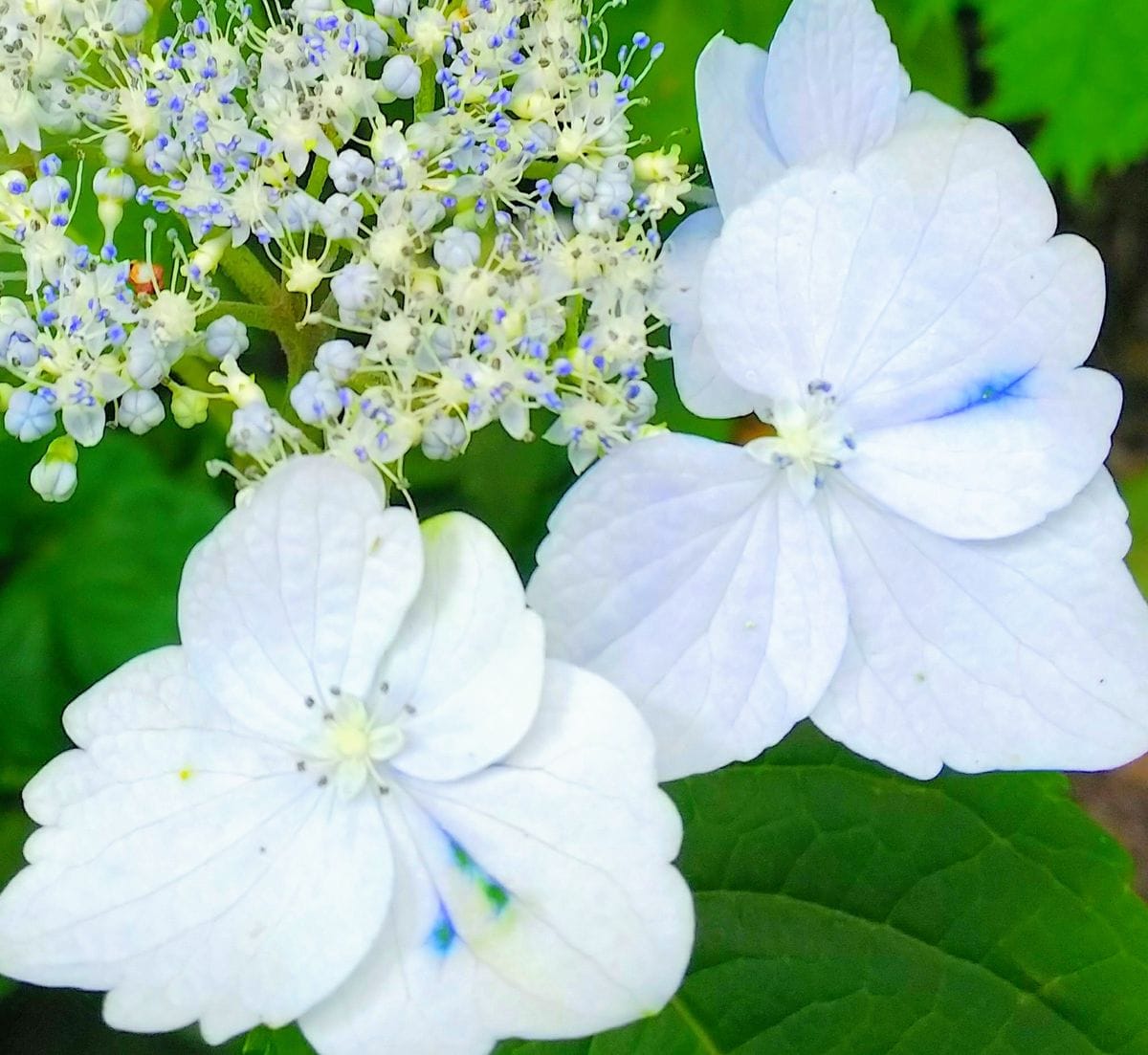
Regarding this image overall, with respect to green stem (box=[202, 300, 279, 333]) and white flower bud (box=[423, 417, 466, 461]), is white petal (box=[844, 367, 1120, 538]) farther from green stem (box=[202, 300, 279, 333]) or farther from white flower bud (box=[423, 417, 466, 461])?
green stem (box=[202, 300, 279, 333])

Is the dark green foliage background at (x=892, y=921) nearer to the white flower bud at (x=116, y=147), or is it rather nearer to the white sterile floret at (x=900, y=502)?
the white sterile floret at (x=900, y=502)

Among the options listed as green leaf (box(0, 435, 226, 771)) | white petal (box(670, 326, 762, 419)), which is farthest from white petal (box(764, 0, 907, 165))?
green leaf (box(0, 435, 226, 771))

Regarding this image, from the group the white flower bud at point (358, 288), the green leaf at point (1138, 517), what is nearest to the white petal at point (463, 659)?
the white flower bud at point (358, 288)

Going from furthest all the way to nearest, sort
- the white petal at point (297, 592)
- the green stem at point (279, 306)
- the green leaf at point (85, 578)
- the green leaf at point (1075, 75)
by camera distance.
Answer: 1. the green leaf at point (1075, 75)
2. the green leaf at point (85, 578)
3. the green stem at point (279, 306)
4. the white petal at point (297, 592)

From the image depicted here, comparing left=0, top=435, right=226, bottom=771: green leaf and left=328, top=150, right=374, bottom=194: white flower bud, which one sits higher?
left=328, top=150, right=374, bottom=194: white flower bud

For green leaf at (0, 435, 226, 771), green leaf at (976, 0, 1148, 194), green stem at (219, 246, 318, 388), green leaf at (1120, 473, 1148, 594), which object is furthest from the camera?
green leaf at (1120, 473, 1148, 594)

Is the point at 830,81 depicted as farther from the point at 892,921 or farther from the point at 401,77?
the point at 892,921
